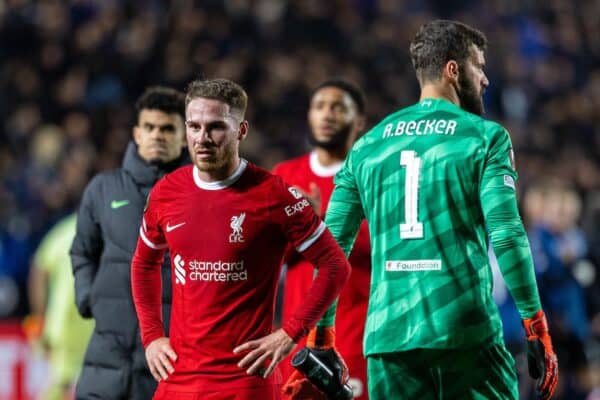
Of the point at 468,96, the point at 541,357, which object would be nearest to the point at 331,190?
the point at 468,96

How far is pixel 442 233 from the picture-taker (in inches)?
178

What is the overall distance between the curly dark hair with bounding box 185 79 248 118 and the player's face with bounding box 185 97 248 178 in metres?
0.02

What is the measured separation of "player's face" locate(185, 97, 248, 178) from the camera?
4703 mm

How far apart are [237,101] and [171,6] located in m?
11.9

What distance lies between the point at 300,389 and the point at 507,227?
1.43m

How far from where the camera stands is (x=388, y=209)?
4.64m

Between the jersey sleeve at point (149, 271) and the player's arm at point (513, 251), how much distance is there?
54.8 inches

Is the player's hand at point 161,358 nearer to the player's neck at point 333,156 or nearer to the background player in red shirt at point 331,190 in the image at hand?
the background player in red shirt at point 331,190

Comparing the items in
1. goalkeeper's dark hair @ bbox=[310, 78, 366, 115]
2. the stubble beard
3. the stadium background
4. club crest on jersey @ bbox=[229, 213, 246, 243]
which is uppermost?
the stadium background

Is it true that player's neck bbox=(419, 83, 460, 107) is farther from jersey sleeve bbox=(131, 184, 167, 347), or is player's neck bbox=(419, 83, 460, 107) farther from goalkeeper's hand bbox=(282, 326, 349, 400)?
jersey sleeve bbox=(131, 184, 167, 347)

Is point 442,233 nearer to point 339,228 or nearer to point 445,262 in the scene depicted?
point 445,262

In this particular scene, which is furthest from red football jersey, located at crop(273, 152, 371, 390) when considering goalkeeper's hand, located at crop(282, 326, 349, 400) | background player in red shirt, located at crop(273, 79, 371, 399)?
goalkeeper's hand, located at crop(282, 326, 349, 400)

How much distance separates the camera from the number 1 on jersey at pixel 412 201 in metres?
4.56

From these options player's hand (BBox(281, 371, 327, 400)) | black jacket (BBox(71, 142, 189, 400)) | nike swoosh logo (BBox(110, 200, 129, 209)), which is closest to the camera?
player's hand (BBox(281, 371, 327, 400))
